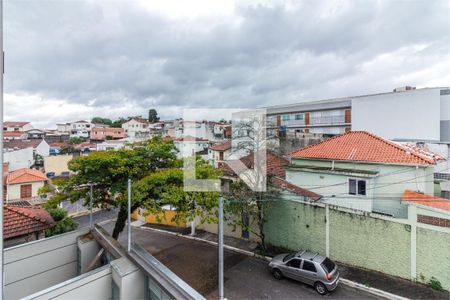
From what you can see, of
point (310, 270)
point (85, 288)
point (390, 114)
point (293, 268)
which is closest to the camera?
point (85, 288)

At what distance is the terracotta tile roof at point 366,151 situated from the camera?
9180 millimetres

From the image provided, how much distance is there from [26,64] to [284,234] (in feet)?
31.8

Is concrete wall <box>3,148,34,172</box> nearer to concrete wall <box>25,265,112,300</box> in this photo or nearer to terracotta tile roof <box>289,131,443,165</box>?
concrete wall <box>25,265,112,300</box>

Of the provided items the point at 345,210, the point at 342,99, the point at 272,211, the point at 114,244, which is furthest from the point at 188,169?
the point at 342,99

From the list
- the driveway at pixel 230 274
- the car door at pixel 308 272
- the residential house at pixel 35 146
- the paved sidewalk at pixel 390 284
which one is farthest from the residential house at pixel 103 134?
the paved sidewalk at pixel 390 284

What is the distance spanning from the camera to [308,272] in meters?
7.43

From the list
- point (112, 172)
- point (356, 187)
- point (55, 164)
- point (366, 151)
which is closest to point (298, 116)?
point (366, 151)

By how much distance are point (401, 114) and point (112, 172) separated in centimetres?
2212

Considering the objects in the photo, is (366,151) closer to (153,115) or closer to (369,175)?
(369,175)

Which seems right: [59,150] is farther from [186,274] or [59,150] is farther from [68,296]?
[68,296]

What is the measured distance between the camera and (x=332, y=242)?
8797mm

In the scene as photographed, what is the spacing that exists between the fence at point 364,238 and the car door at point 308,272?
6.06ft

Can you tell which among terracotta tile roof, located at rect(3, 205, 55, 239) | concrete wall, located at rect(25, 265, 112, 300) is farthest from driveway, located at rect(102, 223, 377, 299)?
terracotta tile roof, located at rect(3, 205, 55, 239)

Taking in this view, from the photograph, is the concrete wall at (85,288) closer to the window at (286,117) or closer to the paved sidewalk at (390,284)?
the paved sidewalk at (390,284)
